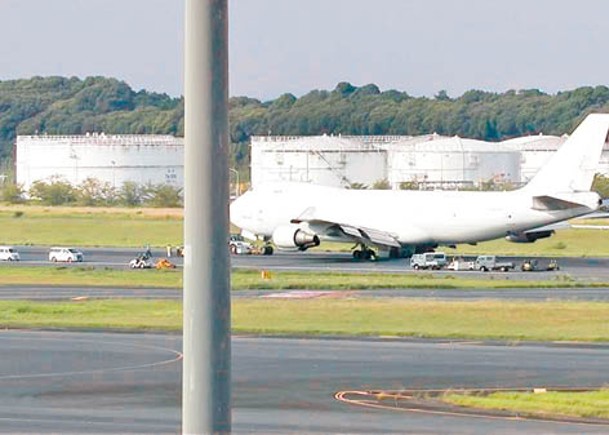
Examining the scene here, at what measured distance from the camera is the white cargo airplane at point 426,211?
90.2 m

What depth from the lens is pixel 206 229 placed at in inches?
236

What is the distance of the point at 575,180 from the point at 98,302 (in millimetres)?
39168

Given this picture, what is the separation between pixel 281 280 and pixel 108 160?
380 ft

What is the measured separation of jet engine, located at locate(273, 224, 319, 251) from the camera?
96.6m

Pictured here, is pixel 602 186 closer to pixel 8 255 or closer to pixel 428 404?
pixel 8 255

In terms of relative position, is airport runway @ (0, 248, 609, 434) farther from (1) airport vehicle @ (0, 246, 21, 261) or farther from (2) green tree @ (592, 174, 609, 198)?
(2) green tree @ (592, 174, 609, 198)

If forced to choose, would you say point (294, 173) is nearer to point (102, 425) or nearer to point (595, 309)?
point (595, 309)

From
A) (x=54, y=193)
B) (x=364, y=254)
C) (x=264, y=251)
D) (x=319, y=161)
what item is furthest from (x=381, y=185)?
(x=364, y=254)

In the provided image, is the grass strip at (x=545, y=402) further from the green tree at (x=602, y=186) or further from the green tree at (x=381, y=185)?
the green tree at (x=381, y=185)

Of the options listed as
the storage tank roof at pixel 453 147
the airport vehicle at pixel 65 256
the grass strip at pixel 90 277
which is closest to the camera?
the grass strip at pixel 90 277

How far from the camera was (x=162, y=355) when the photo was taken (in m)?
41.2

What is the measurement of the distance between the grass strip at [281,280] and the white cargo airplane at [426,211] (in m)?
9.81

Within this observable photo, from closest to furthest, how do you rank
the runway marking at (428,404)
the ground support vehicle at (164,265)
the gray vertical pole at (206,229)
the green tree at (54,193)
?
the gray vertical pole at (206,229) < the runway marking at (428,404) < the ground support vehicle at (164,265) < the green tree at (54,193)

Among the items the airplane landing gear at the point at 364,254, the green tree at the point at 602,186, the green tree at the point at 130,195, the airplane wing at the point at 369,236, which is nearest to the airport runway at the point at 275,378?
the airplane wing at the point at 369,236
